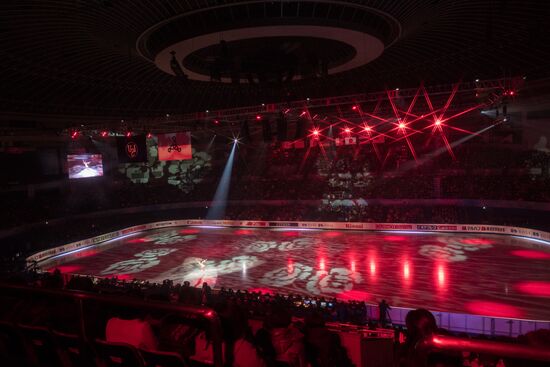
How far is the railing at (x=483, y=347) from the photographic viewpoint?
1639 millimetres

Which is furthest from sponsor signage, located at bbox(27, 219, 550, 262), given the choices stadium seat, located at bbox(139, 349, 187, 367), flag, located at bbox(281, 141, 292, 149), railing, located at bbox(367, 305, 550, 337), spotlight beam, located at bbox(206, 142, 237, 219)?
stadium seat, located at bbox(139, 349, 187, 367)

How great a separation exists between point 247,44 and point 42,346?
38.7ft

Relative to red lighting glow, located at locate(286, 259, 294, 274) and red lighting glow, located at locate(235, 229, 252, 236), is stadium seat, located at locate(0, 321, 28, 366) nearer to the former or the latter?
red lighting glow, located at locate(286, 259, 294, 274)

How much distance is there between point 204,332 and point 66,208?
31.1 metres

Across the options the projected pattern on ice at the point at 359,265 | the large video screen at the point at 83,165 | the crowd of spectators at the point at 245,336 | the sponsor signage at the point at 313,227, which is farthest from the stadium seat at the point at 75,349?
the large video screen at the point at 83,165

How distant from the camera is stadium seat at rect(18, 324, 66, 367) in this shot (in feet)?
11.6

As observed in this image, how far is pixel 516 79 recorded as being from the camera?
14.9 m

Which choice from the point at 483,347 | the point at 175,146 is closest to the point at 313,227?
the point at 175,146

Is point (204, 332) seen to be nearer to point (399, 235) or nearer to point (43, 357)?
point (43, 357)

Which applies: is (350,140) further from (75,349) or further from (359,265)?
(75,349)

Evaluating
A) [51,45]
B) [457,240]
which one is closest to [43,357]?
[51,45]

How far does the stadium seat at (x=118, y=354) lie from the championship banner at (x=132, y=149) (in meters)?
15.2

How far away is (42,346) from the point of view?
369 cm

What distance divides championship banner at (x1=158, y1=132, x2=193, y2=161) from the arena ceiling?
255 cm
